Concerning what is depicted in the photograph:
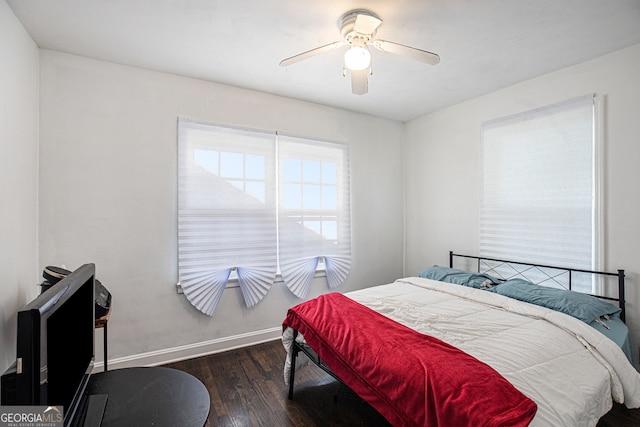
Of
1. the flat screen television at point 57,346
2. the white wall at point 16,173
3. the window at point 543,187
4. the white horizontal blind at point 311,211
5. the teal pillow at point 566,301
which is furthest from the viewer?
the white horizontal blind at point 311,211

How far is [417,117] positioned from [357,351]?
329 centimetres

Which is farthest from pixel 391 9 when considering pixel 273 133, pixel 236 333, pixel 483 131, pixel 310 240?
pixel 236 333

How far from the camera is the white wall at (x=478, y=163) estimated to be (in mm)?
2400

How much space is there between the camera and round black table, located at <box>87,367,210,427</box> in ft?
3.68

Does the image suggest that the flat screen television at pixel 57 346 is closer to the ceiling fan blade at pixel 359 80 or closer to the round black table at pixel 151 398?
the round black table at pixel 151 398

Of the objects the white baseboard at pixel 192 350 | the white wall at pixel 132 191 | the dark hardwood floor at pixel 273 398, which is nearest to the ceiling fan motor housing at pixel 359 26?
the white wall at pixel 132 191

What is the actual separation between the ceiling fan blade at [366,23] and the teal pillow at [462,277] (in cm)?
227

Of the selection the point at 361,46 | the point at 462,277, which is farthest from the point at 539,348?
the point at 361,46

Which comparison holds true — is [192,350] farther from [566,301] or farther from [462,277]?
[566,301]

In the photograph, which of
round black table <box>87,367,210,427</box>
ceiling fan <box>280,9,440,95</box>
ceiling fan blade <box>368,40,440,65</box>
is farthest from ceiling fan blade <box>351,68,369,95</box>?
round black table <box>87,367,210,427</box>

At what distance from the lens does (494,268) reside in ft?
10.8

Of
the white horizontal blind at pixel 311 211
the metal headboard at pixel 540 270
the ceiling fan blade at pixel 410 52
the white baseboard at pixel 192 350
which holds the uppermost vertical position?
the ceiling fan blade at pixel 410 52

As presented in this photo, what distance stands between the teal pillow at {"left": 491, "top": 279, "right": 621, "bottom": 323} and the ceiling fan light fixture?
2.12 metres

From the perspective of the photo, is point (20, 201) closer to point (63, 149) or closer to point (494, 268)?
point (63, 149)
